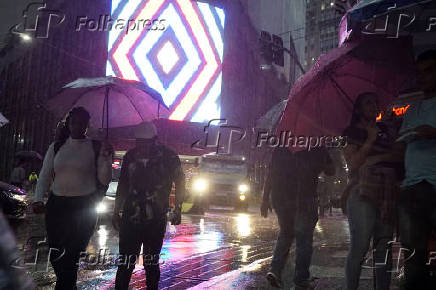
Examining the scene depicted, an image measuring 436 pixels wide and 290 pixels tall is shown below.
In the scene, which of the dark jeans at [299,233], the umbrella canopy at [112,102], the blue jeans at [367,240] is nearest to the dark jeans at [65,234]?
the umbrella canopy at [112,102]

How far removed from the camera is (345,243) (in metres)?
9.27

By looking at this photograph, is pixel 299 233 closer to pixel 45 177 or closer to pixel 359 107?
pixel 359 107

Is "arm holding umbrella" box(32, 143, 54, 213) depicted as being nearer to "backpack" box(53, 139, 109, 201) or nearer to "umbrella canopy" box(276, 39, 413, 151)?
"backpack" box(53, 139, 109, 201)

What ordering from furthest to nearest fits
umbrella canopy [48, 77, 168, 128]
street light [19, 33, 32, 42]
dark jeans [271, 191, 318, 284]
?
street light [19, 33, 32, 42] → umbrella canopy [48, 77, 168, 128] → dark jeans [271, 191, 318, 284]

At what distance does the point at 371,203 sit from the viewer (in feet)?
11.9

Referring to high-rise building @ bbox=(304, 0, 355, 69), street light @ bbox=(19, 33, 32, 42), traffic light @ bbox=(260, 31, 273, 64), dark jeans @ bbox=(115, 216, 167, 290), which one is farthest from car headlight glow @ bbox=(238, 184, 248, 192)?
high-rise building @ bbox=(304, 0, 355, 69)

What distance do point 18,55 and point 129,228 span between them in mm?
37653

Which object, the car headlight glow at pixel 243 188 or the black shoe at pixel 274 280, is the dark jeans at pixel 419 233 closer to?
the black shoe at pixel 274 280

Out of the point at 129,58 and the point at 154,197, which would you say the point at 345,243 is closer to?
the point at 154,197

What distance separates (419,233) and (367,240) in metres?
0.55

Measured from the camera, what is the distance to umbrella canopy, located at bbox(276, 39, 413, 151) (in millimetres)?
4430

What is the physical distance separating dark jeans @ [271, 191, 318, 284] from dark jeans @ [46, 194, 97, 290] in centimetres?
222

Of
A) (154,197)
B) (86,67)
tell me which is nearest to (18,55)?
(86,67)

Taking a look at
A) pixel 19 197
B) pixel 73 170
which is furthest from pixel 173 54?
pixel 73 170
